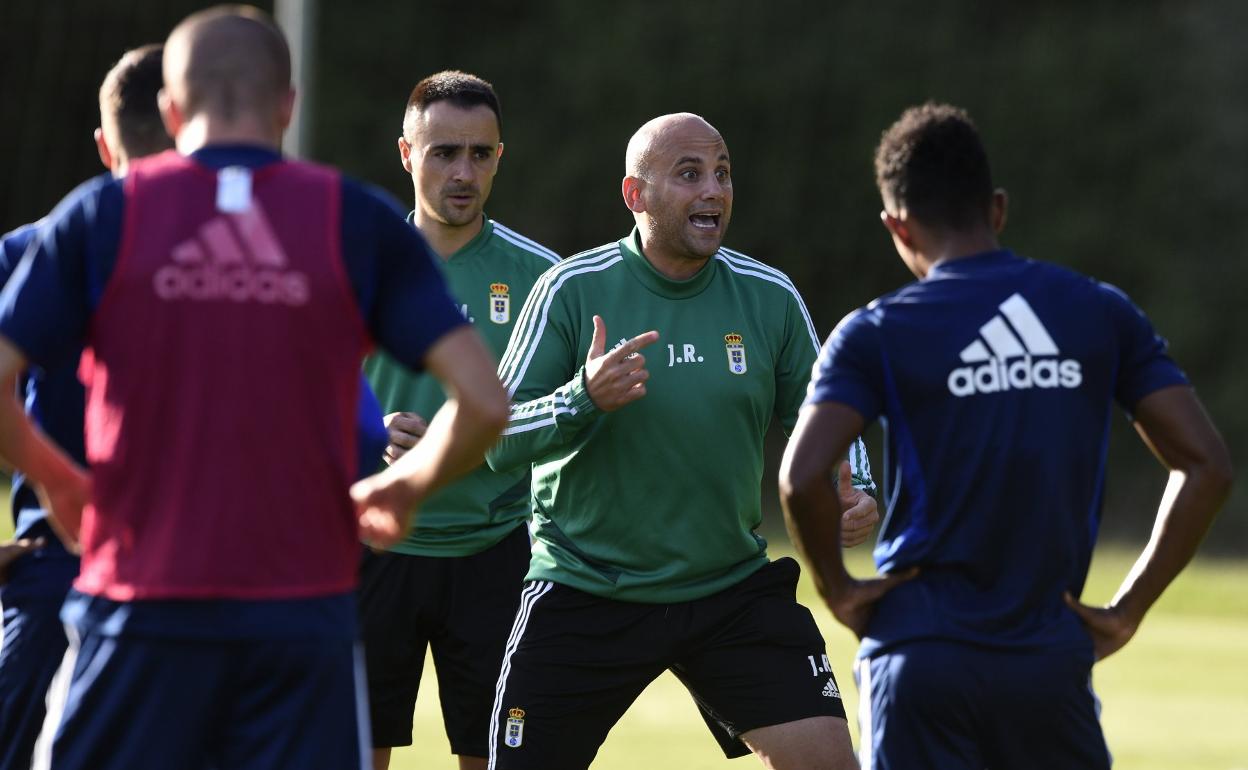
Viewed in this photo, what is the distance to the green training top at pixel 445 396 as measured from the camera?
6453 mm

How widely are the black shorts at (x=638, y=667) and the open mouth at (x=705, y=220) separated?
1121 mm

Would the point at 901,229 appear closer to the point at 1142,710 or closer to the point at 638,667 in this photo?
the point at 638,667

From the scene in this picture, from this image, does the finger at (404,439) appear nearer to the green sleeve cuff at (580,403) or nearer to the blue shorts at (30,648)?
the green sleeve cuff at (580,403)

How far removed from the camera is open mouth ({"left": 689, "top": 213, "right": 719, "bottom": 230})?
5.92 meters

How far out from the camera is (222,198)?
352cm

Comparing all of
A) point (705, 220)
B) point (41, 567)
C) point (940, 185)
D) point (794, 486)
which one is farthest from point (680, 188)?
point (41, 567)

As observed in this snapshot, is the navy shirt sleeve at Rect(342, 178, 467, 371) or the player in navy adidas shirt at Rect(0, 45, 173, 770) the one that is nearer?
the navy shirt sleeve at Rect(342, 178, 467, 371)

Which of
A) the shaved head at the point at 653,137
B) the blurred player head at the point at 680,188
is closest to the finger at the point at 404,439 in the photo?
the blurred player head at the point at 680,188

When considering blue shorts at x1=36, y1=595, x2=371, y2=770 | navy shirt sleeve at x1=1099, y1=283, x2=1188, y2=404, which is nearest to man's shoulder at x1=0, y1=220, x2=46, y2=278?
blue shorts at x1=36, y1=595, x2=371, y2=770

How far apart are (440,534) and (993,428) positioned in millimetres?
2882

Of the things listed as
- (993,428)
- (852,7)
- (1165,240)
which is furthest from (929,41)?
(993,428)

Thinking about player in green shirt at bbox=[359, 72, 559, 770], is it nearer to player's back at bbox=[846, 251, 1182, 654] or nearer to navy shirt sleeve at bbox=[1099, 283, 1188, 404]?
player's back at bbox=[846, 251, 1182, 654]

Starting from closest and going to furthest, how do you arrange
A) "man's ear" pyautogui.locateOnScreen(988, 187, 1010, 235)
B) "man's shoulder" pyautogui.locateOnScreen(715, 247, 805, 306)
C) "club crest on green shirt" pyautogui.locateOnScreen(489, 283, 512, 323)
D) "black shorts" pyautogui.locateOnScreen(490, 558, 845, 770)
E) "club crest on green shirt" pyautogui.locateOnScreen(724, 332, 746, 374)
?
"man's ear" pyautogui.locateOnScreen(988, 187, 1010, 235) < "black shorts" pyautogui.locateOnScreen(490, 558, 845, 770) < "club crest on green shirt" pyautogui.locateOnScreen(724, 332, 746, 374) < "man's shoulder" pyautogui.locateOnScreen(715, 247, 805, 306) < "club crest on green shirt" pyautogui.locateOnScreen(489, 283, 512, 323)

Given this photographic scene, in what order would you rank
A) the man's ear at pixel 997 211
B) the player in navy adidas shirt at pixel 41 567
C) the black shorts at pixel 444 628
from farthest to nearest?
the black shorts at pixel 444 628 → the player in navy adidas shirt at pixel 41 567 → the man's ear at pixel 997 211
